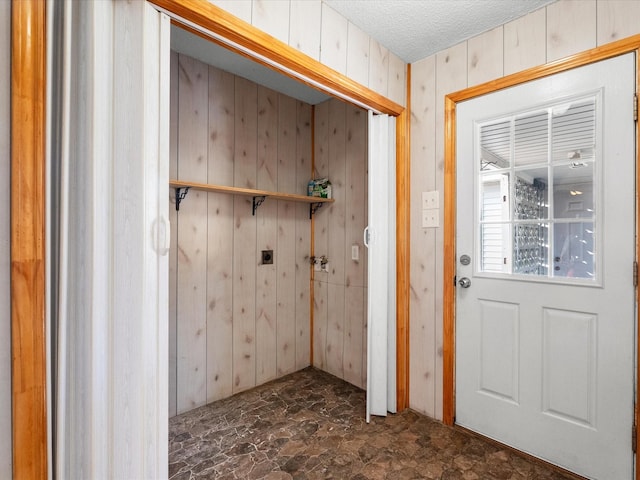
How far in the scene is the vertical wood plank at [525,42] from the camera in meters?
1.69

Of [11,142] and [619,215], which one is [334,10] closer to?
[11,142]

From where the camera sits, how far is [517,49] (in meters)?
1.77

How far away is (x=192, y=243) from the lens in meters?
2.20

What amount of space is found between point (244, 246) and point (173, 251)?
54 cm

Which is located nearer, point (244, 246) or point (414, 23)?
point (414, 23)

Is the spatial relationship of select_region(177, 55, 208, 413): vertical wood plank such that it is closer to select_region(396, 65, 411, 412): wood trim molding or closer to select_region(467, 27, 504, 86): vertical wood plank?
select_region(396, 65, 411, 412): wood trim molding

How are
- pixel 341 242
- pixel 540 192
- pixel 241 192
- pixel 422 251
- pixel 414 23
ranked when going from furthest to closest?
pixel 341 242
pixel 241 192
pixel 422 251
pixel 414 23
pixel 540 192

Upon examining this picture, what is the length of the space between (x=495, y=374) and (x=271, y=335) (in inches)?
64.1

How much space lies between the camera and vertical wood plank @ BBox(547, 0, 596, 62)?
5.09ft

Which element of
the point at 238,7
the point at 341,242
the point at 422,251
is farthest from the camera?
the point at 341,242

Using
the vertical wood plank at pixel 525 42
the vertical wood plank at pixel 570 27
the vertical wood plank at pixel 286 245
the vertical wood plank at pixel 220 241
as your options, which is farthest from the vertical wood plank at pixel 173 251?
the vertical wood plank at pixel 570 27

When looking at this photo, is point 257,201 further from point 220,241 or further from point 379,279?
point 379,279

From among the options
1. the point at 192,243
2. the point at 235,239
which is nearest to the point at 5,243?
the point at 192,243

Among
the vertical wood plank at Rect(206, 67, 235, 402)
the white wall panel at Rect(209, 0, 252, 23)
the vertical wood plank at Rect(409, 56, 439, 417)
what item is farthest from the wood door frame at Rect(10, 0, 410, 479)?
the vertical wood plank at Rect(409, 56, 439, 417)
